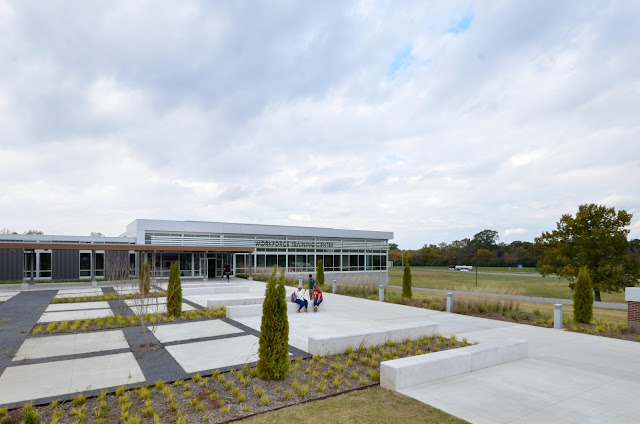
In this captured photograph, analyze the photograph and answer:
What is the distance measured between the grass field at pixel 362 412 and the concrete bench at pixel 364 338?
7.75 feet

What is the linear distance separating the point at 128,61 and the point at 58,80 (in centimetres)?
290

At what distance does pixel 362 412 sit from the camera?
534cm

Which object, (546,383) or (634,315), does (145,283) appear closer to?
(546,383)

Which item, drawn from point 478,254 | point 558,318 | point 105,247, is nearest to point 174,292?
point 558,318

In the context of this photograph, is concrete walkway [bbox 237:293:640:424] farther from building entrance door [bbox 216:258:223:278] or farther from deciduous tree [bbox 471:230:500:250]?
deciduous tree [bbox 471:230:500:250]

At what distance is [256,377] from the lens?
22.2ft

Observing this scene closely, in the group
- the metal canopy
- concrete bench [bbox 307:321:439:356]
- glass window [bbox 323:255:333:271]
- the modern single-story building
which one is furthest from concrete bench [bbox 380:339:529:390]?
glass window [bbox 323:255:333:271]

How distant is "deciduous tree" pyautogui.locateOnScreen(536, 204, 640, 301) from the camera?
83.4ft

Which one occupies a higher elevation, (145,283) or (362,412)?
(145,283)

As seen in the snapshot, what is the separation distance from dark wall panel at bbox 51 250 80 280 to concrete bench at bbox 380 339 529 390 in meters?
31.7

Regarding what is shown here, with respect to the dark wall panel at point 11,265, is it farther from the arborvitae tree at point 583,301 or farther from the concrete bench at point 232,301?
the arborvitae tree at point 583,301

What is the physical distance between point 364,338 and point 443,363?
2422 mm

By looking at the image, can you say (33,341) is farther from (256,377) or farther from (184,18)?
(184,18)

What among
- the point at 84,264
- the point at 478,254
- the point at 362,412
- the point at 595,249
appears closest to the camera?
the point at 362,412
